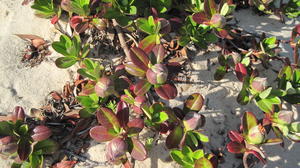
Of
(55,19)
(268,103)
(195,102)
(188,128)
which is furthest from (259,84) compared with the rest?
(55,19)

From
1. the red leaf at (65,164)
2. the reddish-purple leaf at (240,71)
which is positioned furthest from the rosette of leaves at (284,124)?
the red leaf at (65,164)

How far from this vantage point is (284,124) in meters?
1.67

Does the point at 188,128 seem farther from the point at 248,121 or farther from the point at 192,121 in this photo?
the point at 248,121

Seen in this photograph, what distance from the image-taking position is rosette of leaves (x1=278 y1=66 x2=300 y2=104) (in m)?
1.84

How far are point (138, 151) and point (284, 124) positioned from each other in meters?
0.78

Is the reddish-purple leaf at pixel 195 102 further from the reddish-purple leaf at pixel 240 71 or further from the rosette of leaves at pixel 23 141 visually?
the rosette of leaves at pixel 23 141

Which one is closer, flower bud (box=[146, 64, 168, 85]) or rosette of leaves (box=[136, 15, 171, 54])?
flower bud (box=[146, 64, 168, 85])

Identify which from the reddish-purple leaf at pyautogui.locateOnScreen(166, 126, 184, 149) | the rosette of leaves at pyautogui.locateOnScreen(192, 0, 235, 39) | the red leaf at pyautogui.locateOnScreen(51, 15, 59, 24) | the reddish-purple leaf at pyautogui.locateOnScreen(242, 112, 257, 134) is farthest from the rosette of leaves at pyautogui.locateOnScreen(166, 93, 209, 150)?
the red leaf at pyautogui.locateOnScreen(51, 15, 59, 24)

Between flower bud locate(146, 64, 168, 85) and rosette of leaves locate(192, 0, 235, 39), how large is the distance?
20.1 inches

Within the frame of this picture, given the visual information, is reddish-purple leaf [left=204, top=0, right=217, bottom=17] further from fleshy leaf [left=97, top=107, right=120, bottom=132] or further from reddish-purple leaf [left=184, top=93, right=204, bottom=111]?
fleshy leaf [left=97, top=107, right=120, bottom=132]

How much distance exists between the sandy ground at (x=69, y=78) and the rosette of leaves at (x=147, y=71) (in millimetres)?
318

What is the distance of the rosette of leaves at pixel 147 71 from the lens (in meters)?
1.58

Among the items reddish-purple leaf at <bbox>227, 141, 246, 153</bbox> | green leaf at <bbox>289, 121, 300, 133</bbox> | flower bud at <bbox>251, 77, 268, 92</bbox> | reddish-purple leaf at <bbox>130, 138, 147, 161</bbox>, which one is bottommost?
reddish-purple leaf at <bbox>227, 141, 246, 153</bbox>

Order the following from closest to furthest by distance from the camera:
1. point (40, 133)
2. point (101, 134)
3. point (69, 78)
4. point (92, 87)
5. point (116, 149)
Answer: point (116, 149) < point (101, 134) < point (40, 133) < point (92, 87) < point (69, 78)
